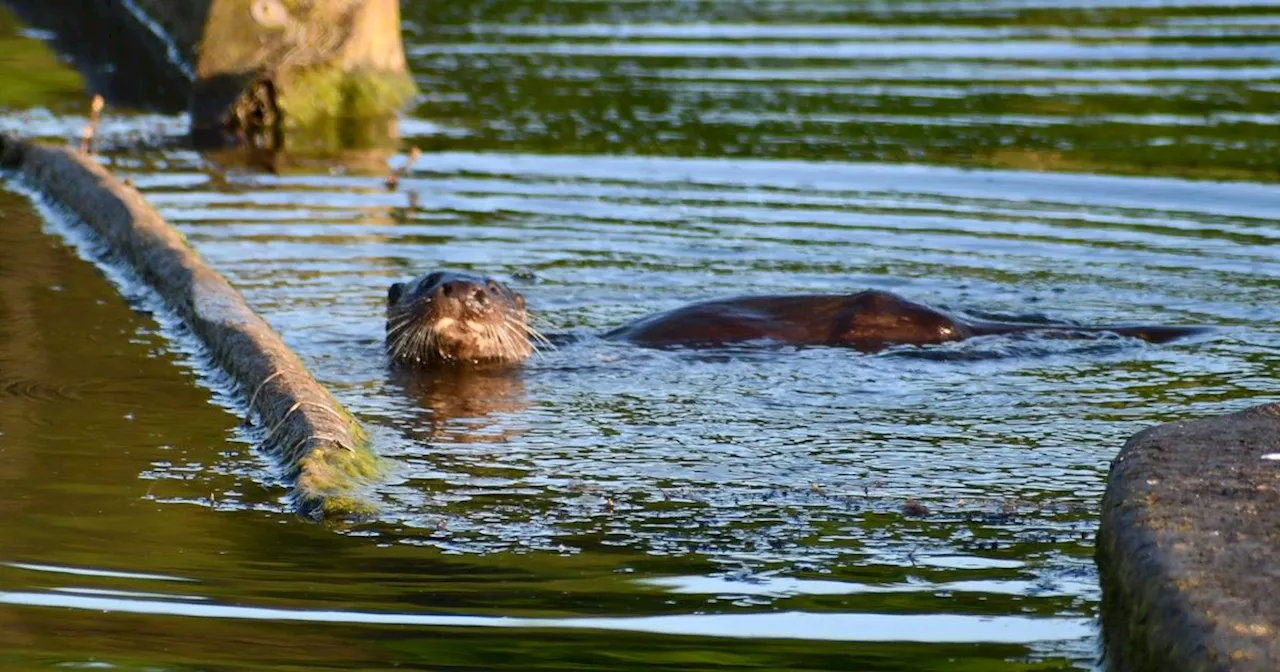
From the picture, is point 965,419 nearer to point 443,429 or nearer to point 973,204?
point 443,429

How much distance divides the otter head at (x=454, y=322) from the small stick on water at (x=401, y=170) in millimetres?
3845

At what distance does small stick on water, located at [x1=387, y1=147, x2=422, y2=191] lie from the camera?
11909 mm

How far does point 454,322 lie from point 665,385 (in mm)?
911

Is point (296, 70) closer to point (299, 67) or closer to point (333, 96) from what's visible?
point (299, 67)

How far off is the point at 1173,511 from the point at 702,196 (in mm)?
7142

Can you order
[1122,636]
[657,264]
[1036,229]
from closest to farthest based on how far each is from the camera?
[1122,636], [657,264], [1036,229]

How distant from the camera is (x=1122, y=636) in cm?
431

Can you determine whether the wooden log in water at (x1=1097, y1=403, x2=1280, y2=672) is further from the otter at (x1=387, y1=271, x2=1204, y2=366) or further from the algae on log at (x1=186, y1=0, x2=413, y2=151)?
the algae on log at (x1=186, y1=0, x2=413, y2=151)

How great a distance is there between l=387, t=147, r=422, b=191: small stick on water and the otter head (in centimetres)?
385

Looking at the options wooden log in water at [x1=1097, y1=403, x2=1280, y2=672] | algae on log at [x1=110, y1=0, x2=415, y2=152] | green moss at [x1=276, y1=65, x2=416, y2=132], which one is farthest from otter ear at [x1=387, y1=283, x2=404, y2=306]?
green moss at [x1=276, y1=65, x2=416, y2=132]

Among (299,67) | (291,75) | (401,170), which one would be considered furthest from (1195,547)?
(299,67)

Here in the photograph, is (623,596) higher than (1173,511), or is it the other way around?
(1173,511)

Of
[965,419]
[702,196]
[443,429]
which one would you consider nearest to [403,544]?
[443,429]

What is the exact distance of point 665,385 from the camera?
298 inches
